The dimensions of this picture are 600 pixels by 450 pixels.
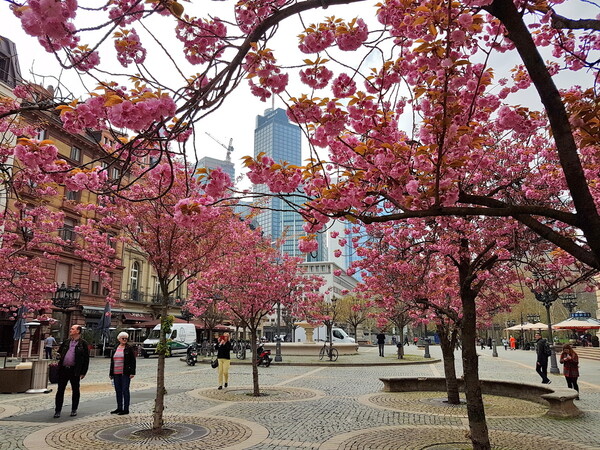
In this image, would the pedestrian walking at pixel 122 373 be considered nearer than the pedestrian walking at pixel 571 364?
Yes

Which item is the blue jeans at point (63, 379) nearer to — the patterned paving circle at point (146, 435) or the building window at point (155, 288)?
→ the patterned paving circle at point (146, 435)

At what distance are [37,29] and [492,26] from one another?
517 cm

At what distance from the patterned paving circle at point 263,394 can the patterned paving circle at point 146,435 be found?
2.89 metres

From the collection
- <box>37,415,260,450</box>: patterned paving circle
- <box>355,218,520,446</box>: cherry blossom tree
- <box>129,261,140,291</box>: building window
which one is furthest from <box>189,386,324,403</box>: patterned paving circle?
<box>129,261,140,291</box>: building window

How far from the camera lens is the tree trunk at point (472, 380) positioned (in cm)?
639

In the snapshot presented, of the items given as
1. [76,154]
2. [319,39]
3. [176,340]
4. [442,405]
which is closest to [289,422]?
[442,405]

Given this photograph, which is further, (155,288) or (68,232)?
(155,288)

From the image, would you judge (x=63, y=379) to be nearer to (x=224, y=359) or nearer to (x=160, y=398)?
(x=160, y=398)

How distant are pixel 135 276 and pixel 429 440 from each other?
42371 millimetres

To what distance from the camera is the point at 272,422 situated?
8.90 m

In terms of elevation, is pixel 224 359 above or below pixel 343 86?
below

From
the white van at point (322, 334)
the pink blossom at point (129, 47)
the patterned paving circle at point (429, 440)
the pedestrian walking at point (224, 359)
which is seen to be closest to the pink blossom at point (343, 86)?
the pink blossom at point (129, 47)

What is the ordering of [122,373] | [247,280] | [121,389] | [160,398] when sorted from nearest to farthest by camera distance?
1. [160,398]
2. [122,373]
3. [121,389]
4. [247,280]

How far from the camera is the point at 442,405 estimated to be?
426 inches
